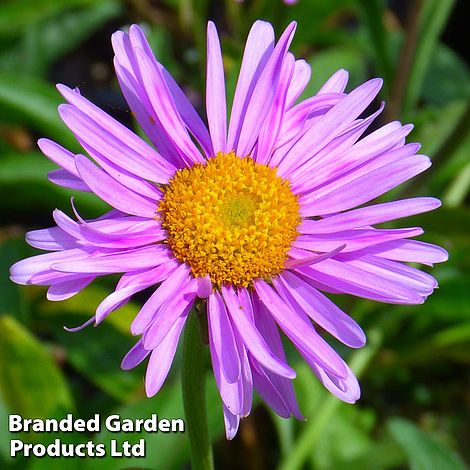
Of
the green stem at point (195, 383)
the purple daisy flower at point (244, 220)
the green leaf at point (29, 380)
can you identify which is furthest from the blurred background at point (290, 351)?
the purple daisy flower at point (244, 220)

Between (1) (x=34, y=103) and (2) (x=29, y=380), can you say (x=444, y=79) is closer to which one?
(1) (x=34, y=103)

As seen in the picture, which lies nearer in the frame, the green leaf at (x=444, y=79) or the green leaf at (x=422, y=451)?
the green leaf at (x=422, y=451)

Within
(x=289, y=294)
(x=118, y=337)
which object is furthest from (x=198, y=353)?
(x=118, y=337)

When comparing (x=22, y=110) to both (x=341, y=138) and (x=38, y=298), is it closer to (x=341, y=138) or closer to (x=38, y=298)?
(x=38, y=298)

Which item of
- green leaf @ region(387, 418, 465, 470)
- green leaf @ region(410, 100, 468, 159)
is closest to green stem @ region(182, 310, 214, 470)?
green leaf @ region(387, 418, 465, 470)

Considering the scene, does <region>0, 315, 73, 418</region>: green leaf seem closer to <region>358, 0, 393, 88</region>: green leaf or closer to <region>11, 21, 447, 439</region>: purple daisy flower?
<region>11, 21, 447, 439</region>: purple daisy flower

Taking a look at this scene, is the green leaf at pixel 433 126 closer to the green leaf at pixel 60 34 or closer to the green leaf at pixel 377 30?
the green leaf at pixel 377 30

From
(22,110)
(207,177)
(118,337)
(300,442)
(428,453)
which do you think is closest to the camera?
(207,177)
